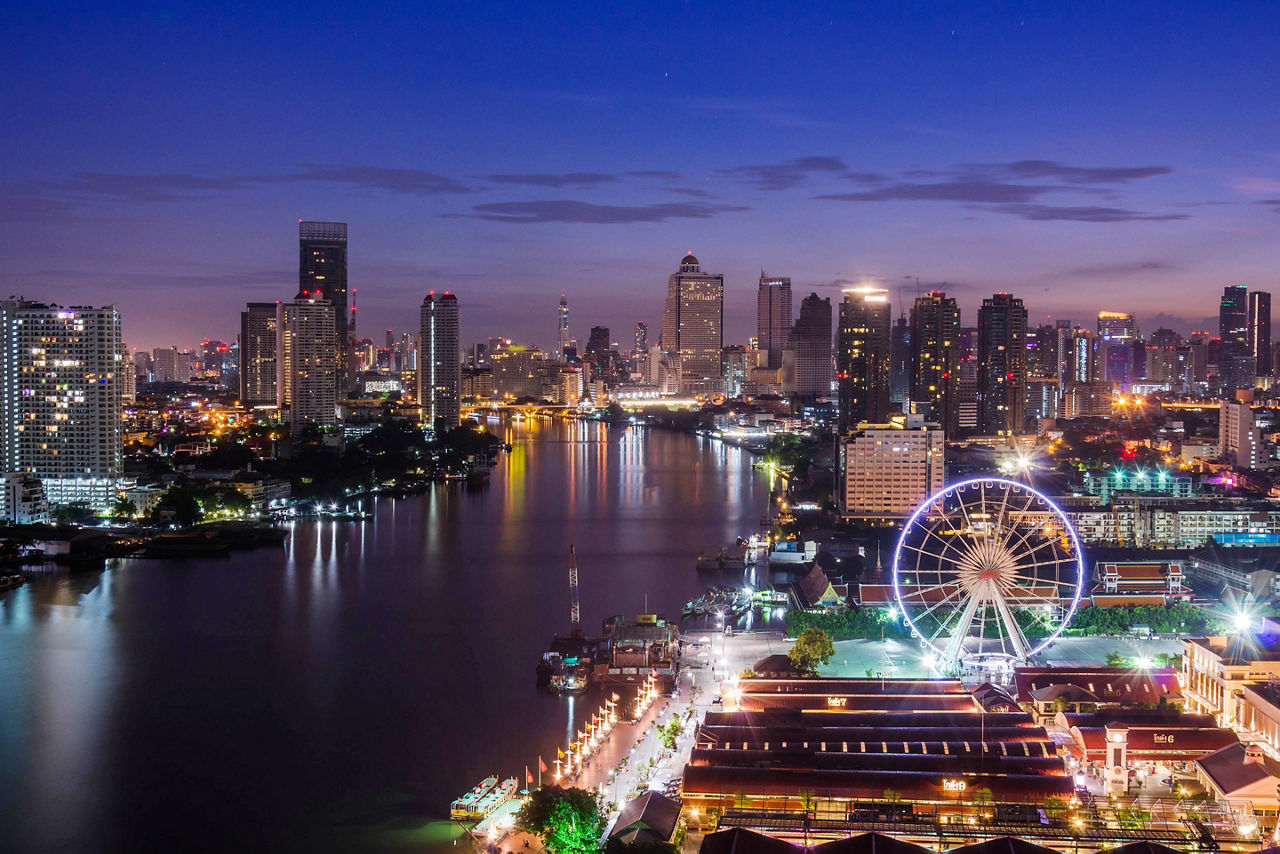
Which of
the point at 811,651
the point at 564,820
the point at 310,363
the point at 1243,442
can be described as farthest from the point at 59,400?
the point at 1243,442

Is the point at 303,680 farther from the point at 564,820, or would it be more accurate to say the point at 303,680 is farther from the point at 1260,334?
the point at 1260,334

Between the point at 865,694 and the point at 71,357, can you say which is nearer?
the point at 865,694

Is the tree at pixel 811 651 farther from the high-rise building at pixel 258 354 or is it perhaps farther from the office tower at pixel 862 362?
the high-rise building at pixel 258 354

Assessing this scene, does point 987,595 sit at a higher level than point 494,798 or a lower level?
higher

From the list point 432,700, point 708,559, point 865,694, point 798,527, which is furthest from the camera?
point 798,527

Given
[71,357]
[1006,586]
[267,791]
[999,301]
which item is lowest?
[267,791]

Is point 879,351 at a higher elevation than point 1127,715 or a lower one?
higher

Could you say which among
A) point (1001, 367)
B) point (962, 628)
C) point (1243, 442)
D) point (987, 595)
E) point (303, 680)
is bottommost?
point (303, 680)

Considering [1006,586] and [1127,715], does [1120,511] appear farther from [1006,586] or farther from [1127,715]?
[1127,715]

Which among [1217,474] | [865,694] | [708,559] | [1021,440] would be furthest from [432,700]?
[1021,440]
